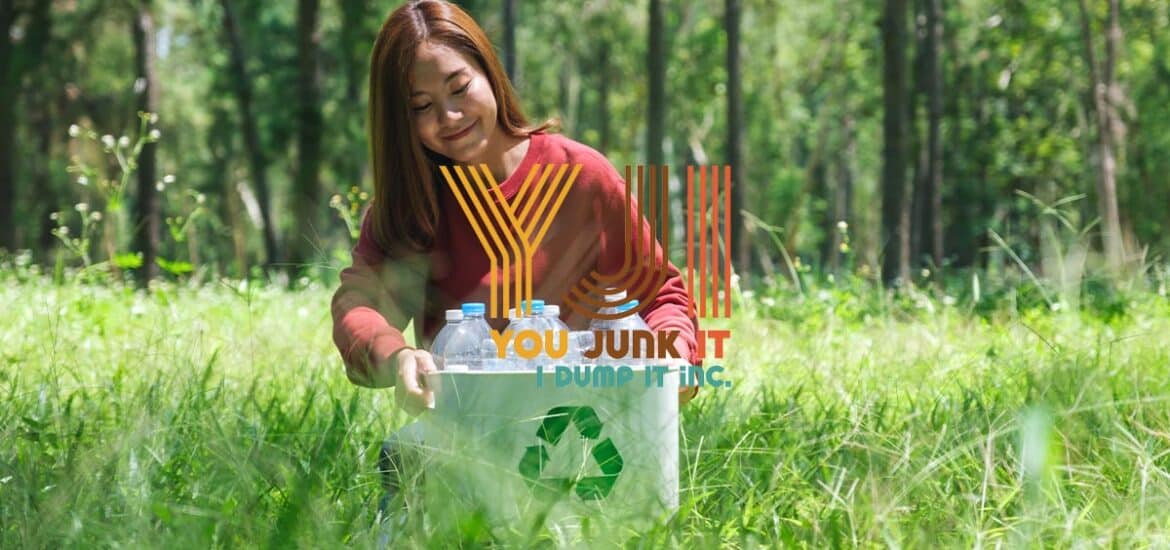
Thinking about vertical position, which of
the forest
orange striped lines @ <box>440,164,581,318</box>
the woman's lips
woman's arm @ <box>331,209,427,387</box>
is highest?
the woman's lips

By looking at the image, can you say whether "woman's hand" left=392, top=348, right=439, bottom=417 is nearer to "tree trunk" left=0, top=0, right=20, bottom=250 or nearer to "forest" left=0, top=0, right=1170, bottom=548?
"forest" left=0, top=0, right=1170, bottom=548

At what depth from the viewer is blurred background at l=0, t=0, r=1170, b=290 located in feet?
57.8

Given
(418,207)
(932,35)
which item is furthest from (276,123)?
(418,207)

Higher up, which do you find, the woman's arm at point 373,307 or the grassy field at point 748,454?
the woman's arm at point 373,307

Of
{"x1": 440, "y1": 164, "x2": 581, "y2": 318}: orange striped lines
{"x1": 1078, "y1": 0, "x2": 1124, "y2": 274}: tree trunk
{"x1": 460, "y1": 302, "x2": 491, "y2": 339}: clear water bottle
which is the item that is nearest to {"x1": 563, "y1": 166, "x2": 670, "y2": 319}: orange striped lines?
{"x1": 440, "y1": 164, "x2": 581, "y2": 318}: orange striped lines

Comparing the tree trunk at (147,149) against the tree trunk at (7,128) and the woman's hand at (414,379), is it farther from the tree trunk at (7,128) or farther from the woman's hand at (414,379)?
the woman's hand at (414,379)

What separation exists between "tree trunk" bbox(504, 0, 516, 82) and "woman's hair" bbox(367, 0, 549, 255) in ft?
43.2

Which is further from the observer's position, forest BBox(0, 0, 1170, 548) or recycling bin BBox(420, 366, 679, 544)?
forest BBox(0, 0, 1170, 548)

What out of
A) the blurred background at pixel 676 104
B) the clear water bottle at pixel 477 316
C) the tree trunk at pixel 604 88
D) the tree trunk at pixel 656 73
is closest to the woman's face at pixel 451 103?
the clear water bottle at pixel 477 316

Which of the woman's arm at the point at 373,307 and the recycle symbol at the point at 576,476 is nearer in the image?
the recycle symbol at the point at 576,476

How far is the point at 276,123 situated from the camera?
2492 cm

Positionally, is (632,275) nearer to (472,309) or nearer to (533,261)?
(533,261)

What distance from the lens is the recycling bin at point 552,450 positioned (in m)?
2.56

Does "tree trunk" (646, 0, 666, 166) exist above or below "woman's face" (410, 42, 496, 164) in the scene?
above
